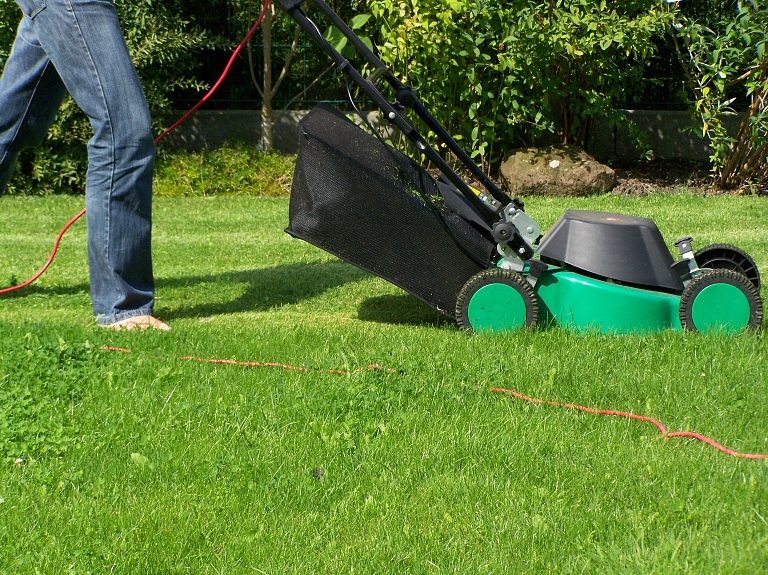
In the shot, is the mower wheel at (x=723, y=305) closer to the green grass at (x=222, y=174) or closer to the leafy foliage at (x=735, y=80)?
the leafy foliage at (x=735, y=80)

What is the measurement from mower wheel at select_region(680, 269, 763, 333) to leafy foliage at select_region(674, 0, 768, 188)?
4.55 m

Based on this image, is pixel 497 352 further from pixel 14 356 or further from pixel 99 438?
pixel 14 356

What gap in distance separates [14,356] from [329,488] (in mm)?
1483

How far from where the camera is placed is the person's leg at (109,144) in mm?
3877

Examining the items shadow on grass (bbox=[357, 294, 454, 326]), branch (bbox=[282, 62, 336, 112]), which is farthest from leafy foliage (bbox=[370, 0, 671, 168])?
shadow on grass (bbox=[357, 294, 454, 326])

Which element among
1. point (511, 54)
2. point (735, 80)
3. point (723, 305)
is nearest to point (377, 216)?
point (723, 305)

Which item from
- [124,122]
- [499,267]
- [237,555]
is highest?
[124,122]

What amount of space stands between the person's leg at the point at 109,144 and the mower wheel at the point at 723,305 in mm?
2203

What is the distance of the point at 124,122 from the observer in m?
3.94

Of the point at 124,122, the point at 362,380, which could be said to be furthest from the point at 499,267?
the point at 124,122

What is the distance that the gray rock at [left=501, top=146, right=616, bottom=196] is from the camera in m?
8.39

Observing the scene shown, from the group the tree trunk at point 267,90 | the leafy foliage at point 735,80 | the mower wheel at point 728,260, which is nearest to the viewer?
the mower wheel at point 728,260

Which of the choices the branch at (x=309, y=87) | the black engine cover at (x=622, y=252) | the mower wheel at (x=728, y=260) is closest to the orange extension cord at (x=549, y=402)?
the black engine cover at (x=622, y=252)

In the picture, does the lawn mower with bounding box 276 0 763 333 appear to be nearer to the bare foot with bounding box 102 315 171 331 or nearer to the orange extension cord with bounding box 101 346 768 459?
the orange extension cord with bounding box 101 346 768 459
